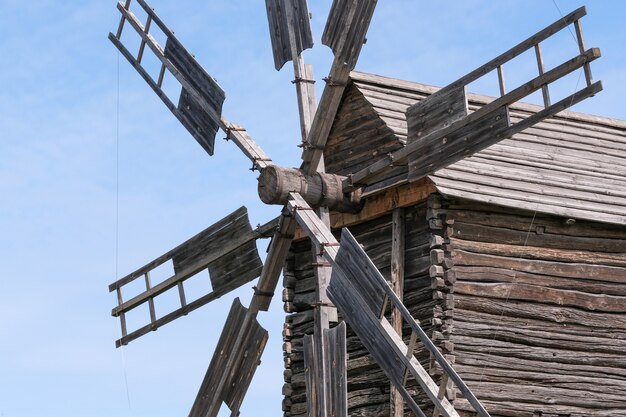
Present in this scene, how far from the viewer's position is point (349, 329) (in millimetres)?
14492

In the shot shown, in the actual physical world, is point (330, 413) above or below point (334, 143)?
below

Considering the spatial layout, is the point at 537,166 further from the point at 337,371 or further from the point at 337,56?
the point at 337,371

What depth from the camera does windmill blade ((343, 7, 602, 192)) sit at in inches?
437

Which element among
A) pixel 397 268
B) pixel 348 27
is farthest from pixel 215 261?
pixel 348 27

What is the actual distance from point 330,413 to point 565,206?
3.44 m

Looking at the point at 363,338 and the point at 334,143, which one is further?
the point at 334,143

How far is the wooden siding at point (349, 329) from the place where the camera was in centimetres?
1368

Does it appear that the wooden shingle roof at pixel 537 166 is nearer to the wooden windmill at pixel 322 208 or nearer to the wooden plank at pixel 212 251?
the wooden windmill at pixel 322 208

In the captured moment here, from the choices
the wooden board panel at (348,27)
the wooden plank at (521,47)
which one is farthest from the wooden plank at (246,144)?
the wooden plank at (521,47)

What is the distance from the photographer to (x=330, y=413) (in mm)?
12469

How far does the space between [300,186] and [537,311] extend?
2621mm

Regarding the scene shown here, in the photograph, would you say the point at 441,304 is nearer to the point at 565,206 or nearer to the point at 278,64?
the point at 565,206

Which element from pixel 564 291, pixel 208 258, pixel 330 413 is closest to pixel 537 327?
pixel 564 291

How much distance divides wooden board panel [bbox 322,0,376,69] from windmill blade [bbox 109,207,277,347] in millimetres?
2152
